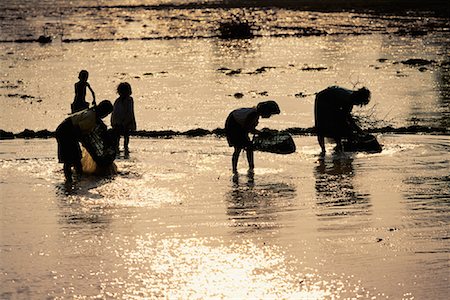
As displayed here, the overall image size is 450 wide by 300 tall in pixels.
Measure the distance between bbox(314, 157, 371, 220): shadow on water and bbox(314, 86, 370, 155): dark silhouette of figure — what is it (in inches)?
16.5

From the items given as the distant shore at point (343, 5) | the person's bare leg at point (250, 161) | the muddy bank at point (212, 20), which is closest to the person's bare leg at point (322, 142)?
the person's bare leg at point (250, 161)

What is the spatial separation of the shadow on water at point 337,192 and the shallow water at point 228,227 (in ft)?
0.07

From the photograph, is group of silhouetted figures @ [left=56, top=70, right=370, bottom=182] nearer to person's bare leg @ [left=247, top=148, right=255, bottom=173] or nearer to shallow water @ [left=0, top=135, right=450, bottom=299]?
person's bare leg @ [left=247, top=148, right=255, bottom=173]

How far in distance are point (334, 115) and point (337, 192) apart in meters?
2.67

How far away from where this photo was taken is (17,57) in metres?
31.9

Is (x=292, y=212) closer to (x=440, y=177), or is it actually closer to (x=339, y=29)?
(x=440, y=177)

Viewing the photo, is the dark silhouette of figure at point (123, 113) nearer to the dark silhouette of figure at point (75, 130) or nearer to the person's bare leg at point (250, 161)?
the dark silhouette of figure at point (75, 130)

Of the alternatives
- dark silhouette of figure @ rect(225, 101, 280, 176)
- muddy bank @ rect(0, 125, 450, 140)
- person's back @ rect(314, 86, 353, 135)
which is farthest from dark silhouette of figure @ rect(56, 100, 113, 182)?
muddy bank @ rect(0, 125, 450, 140)

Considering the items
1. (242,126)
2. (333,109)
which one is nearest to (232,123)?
(242,126)

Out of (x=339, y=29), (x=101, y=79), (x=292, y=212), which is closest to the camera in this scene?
(x=292, y=212)

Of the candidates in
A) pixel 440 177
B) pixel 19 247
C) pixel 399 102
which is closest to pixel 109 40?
pixel 399 102

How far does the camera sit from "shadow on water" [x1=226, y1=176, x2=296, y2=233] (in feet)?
34.9

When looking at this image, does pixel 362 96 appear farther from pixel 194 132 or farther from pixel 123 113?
pixel 194 132

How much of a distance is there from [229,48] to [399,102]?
1400cm
